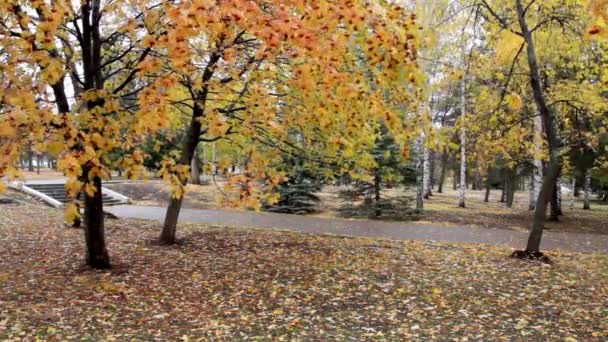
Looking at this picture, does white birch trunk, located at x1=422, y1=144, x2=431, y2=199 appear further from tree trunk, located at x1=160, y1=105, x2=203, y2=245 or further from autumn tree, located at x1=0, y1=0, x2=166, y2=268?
autumn tree, located at x1=0, y1=0, x2=166, y2=268

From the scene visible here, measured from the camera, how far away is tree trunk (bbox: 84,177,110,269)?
6406mm

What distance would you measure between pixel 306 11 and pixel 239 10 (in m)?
0.68

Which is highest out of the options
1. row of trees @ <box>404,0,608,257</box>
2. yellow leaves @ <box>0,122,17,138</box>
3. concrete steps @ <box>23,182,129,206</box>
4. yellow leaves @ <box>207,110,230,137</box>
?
row of trees @ <box>404,0,608,257</box>

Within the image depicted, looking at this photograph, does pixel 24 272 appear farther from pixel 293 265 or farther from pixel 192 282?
pixel 293 265

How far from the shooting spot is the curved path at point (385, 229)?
1084 centimetres

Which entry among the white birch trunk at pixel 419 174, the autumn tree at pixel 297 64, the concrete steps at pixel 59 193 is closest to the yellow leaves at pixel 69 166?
the autumn tree at pixel 297 64

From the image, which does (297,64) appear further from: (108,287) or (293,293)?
(108,287)

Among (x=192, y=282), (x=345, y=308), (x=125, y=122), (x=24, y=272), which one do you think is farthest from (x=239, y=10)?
(x=24, y=272)

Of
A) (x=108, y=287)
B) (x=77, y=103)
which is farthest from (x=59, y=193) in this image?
(x=77, y=103)

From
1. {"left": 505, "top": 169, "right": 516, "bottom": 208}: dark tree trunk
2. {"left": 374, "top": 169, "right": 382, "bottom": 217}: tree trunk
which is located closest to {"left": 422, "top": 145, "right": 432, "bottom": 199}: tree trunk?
{"left": 374, "top": 169, "right": 382, "bottom": 217}: tree trunk

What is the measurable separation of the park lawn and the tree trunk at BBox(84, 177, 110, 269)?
0.20 meters

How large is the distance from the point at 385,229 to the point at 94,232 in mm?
8121

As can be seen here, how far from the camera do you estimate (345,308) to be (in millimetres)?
5289

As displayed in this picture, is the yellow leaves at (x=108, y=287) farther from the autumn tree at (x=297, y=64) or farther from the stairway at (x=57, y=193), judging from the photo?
the stairway at (x=57, y=193)
